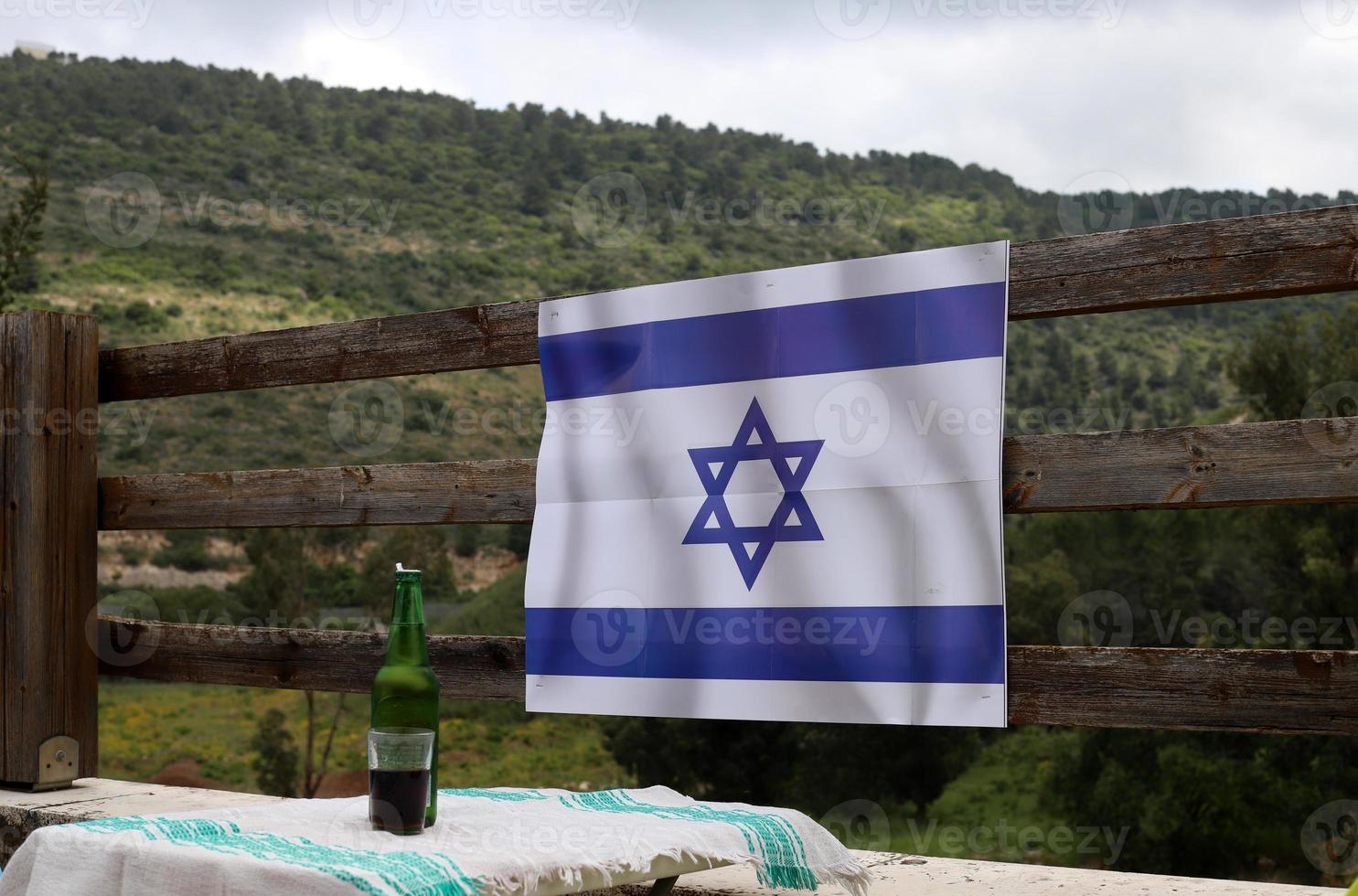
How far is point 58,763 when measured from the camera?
292cm

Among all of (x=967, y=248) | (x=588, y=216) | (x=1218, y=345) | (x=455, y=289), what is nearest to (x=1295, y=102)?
(x=1218, y=345)

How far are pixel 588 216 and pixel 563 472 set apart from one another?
1581 inches

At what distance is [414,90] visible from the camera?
41.3m

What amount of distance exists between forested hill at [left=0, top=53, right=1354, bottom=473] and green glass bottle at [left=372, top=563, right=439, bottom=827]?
77.8 ft

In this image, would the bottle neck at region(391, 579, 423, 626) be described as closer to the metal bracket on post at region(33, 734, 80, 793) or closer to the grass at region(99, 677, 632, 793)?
the metal bracket on post at region(33, 734, 80, 793)

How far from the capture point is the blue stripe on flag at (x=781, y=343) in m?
2.09

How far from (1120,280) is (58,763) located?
2614 mm

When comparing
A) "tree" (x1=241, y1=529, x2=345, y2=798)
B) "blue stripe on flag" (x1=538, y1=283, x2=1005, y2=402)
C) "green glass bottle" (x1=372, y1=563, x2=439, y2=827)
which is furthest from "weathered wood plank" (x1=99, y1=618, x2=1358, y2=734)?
"tree" (x1=241, y1=529, x2=345, y2=798)

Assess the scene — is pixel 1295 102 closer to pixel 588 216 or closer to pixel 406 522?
pixel 588 216

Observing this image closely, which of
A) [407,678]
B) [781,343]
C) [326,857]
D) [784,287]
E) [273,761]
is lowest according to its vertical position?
[273,761]

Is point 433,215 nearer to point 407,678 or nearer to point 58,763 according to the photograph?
point 58,763

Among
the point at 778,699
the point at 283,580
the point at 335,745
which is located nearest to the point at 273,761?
the point at 335,745

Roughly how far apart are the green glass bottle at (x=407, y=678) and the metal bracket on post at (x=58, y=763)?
194 centimetres

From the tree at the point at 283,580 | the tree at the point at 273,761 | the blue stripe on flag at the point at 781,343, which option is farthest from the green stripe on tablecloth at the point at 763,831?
the tree at the point at 283,580
